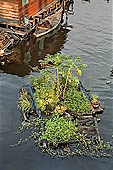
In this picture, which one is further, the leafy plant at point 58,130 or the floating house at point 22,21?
the floating house at point 22,21

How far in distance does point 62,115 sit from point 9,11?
454 inches

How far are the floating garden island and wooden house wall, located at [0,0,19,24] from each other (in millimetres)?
7877

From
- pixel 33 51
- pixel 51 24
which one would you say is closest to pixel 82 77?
pixel 33 51

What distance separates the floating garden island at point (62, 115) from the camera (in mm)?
14055

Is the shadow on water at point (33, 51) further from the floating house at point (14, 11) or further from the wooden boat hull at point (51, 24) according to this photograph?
the floating house at point (14, 11)

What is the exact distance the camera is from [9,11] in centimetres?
2380

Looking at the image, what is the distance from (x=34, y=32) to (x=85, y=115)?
459 inches

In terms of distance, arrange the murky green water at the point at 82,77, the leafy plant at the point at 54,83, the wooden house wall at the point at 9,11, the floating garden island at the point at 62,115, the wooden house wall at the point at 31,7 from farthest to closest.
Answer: the wooden house wall at the point at 31,7 → the wooden house wall at the point at 9,11 → the leafy plant at the point at 54,83 → the floating garden island at the point at 62,115 → the murky green water at the point at 82,77

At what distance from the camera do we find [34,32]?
25.2 m

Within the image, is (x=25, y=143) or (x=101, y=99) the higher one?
(x=101, y=99)

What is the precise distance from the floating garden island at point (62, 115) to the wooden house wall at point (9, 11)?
7877 millimetres

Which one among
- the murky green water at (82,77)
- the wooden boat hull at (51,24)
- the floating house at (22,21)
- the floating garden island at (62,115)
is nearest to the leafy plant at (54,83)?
the floating garden island at (62,115)

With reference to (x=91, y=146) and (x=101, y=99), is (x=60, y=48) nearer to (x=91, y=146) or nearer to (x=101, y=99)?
(x=101, y=99)

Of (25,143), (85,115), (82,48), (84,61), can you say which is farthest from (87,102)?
(82,48)
